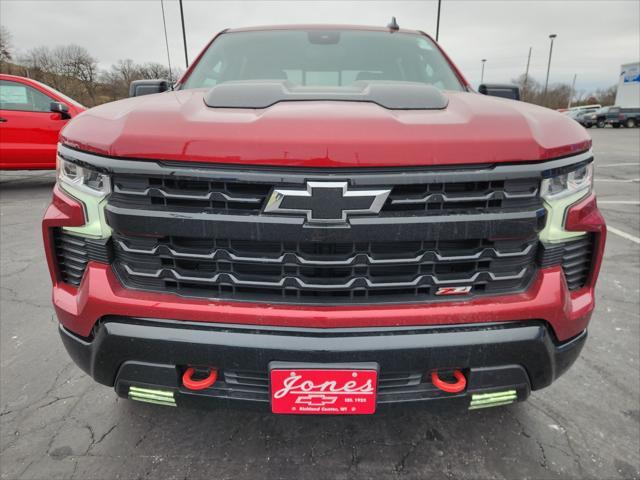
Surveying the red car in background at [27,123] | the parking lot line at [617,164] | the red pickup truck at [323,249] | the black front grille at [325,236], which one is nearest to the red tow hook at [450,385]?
the red pickup truck at [323,249]

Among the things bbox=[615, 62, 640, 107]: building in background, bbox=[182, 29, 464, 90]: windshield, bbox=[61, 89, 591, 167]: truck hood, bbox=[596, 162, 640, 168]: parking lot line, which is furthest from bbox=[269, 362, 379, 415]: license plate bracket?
bbox=[615, 62, 640, 107]: building in background

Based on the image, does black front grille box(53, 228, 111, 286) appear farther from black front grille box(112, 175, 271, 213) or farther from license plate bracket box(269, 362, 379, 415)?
license plate bracket box(269, 362, 379, 415)

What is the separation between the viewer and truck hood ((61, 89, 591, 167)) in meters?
1.26

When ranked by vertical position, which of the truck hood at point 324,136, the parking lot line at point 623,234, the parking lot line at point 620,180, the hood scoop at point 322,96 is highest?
the hood scoop at point 322,96

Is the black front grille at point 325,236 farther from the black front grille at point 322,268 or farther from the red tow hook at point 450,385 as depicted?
the red tow hook at point 450,385

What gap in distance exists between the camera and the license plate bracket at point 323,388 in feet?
4.40

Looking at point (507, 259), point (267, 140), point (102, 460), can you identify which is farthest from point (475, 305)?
point (102, 460)

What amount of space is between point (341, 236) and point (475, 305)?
0.51 m

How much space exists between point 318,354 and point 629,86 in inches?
1786

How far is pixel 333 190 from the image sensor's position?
1.26 m

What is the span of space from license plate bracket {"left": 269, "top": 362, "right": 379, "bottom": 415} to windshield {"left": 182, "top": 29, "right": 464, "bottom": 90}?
1.73 meters

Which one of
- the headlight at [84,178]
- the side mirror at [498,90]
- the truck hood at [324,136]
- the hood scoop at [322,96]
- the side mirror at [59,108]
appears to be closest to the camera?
the truck hood at [324,136]

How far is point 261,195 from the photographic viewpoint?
131cm

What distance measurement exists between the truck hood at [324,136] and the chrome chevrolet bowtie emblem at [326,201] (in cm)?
7
